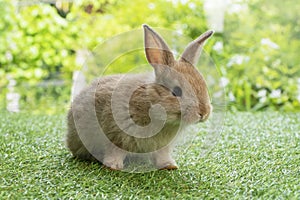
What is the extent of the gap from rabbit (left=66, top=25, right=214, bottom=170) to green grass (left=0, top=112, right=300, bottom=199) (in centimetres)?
9

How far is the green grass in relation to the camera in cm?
152

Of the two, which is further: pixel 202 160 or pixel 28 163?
pixel 202 160

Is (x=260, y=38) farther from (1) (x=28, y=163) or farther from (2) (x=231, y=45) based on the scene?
(1) (x=28, y=163)

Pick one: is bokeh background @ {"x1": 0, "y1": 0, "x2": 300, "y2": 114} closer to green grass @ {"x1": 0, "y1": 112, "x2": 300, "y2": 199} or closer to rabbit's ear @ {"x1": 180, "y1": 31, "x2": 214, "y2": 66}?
green grass @ {"x1": 0, "y1": 112, "x2": 300, "y2": 199}

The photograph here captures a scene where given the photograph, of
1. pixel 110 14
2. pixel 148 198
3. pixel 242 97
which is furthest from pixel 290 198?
pixel 110 14

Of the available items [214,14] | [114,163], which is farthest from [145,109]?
[214,14]

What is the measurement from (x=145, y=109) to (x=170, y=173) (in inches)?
12.7

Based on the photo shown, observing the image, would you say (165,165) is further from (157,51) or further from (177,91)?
(157,51)

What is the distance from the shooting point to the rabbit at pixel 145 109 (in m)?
1.64

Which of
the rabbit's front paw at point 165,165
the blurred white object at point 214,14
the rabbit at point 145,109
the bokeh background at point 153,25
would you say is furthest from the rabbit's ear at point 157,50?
the blurred white object at point 214,14

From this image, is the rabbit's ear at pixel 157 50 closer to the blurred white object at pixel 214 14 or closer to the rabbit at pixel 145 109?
the rabbit at pixel 145 109

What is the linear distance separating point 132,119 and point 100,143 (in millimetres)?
228

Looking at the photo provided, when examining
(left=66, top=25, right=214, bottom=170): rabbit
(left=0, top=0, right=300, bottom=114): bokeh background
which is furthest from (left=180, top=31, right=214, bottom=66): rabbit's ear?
(left=0, top=0, right=300, bottom=114): bokeh background

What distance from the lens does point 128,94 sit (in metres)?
1.73
